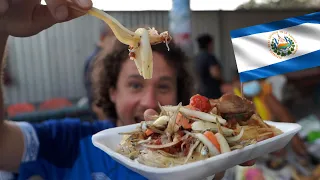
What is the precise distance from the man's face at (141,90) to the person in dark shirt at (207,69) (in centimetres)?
125

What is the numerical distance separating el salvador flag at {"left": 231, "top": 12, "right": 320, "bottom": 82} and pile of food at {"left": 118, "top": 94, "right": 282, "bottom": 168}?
0.10 metres

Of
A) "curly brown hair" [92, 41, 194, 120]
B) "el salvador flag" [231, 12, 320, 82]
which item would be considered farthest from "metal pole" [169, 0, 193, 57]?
"el salvador flag" [231, 12, 320, 82]

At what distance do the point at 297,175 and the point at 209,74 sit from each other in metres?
1.07

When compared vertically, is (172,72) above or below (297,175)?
above

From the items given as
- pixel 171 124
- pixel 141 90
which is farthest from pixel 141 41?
pixel 141 90

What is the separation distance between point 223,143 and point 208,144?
3 cm

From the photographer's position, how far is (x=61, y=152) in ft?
4.54

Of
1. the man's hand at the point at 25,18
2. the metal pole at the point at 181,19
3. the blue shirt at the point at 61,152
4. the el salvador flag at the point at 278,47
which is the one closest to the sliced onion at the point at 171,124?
the el salvador flag at the point at 278,47

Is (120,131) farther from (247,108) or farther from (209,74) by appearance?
(209,74)

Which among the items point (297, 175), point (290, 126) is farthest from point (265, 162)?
point (290, 126)

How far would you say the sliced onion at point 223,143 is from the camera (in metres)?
0.73

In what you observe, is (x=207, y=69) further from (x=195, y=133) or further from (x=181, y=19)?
(x=195, y=133)

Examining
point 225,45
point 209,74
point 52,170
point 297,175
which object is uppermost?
point 225,45

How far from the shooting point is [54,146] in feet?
4.52
